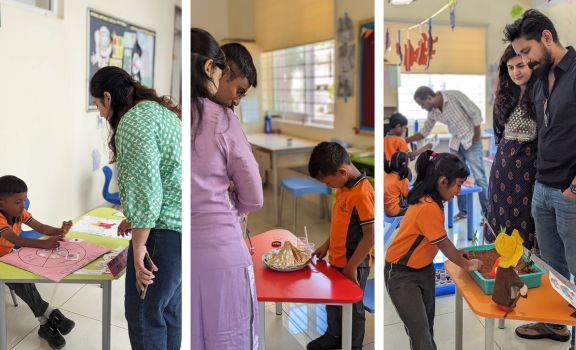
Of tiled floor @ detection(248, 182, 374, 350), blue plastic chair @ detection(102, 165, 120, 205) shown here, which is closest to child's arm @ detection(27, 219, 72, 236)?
blue plastic chair @ detection(102, 165, 120, 205)

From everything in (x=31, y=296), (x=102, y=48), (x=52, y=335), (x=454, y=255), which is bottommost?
(x=52, y=335)

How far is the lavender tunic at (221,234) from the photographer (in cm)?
111

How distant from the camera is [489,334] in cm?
120

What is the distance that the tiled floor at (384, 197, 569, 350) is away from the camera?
Result: 119cm

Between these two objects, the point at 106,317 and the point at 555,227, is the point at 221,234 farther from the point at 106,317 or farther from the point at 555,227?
the point at 555,227

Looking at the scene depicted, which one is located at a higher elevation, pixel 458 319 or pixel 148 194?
pixel 148 194

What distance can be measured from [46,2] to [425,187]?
1.04 m

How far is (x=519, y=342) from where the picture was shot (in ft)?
3.92

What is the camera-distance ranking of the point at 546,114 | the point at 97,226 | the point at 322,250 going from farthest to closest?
the point at 97,226 < the point at 322,250 < the point at 546,114

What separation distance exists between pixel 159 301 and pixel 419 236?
670 millimetres

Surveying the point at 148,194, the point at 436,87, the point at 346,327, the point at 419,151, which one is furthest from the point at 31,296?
the point at 436,87

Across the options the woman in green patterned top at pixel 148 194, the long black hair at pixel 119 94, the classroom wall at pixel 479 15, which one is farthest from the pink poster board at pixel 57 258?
the classroom wall at pixel 479 15

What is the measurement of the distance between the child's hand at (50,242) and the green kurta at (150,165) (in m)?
0.23

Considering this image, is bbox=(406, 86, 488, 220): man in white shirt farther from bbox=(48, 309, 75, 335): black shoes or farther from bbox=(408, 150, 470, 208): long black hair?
bbox=(48, 309, 75, 335): black shoes
